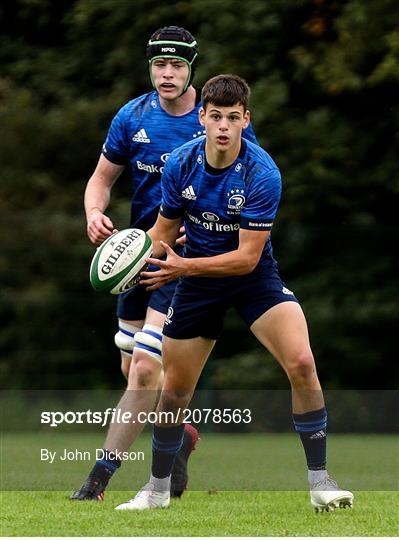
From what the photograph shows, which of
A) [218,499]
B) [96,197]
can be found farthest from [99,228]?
[218,499]

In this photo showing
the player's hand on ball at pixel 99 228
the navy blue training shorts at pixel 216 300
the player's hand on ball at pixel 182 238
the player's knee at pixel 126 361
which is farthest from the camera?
the player's knee at pixel 126 361

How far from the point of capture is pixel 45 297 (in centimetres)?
1231

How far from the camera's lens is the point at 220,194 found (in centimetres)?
577

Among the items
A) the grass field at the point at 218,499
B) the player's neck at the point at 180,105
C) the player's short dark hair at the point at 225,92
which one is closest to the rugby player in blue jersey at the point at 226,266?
the player's short dark hair at the point at 225,92

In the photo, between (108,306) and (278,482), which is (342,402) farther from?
(278,482)

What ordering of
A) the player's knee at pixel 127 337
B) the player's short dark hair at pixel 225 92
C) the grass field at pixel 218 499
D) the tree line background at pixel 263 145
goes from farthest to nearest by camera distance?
1. the tree line background at pixel 263 145
2. the player's knee at pixel 127 337
3. the player's short dark hair at pixel 225 92
4. the grass field at pixel 218 499

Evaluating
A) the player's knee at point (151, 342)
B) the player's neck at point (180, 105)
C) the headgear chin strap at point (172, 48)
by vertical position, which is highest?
the headgear chin strap at point (172, 48)

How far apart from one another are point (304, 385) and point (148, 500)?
3.03 feet

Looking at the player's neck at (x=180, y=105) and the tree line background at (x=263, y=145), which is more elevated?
the player's neck at (x=180, y=105)

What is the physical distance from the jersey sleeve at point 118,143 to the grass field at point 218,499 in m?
1.73

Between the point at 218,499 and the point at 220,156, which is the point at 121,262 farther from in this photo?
the point at 218,499

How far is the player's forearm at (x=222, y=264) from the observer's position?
5.71 meters

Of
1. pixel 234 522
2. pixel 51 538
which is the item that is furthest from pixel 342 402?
pixel 51 538

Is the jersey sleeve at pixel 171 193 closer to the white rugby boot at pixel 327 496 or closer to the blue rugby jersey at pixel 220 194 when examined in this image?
the blue rugby jersey at pixel 220 194
